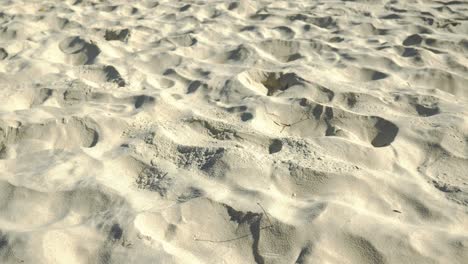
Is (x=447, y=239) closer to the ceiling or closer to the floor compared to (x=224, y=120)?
closer to the ceiling

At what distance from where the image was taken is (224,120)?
2191 mm

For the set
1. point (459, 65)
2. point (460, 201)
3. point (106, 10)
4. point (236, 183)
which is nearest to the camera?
point (460, 201)

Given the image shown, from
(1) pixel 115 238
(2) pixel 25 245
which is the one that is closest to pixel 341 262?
(1) pixel 115 238

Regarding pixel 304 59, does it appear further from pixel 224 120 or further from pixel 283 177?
pixel 283 177

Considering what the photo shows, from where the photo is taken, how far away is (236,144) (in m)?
1.96

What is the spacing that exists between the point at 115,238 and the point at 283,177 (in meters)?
0.68

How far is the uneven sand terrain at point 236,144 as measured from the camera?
144 centimetres

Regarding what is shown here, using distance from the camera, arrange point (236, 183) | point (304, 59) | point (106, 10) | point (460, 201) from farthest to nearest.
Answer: point (106, 10) → point (304, 59) → point (236, 183) → point (460, 201)

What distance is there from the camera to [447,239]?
1416mm

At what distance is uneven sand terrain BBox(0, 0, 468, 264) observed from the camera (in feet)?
4.73

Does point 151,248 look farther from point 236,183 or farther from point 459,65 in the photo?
point 459,65

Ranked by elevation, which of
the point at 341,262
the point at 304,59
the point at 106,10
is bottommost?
the point at 106,10

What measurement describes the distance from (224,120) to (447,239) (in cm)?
115

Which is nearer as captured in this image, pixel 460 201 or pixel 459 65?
pixel 460 201
